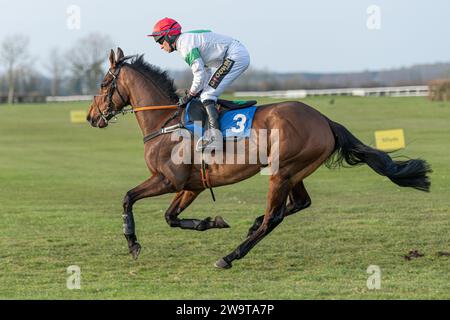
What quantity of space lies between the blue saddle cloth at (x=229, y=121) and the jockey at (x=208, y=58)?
0.11 m

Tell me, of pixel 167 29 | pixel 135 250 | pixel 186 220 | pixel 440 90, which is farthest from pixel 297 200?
pixel 440 90

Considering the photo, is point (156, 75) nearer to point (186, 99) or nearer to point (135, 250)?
point (186, 99)

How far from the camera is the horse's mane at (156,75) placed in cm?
1018

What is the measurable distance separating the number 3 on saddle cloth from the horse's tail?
1.11 meters

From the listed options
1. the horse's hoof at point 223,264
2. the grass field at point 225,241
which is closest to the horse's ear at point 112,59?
the grass field at point 225,241

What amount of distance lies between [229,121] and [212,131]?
25 cm

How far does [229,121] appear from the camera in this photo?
9.41m

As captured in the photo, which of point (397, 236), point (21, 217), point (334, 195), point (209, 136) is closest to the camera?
point (209, 136)

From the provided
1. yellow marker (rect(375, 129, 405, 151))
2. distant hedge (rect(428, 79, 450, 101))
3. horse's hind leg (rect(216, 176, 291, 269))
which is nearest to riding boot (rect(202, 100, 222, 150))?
horse's hind leg (rect(216, 176, 291, 269))

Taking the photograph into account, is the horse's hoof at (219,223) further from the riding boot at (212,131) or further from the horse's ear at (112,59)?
the horse's ear at (112,59)

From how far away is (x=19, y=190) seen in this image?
1969 centimetres

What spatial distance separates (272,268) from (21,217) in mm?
6590
